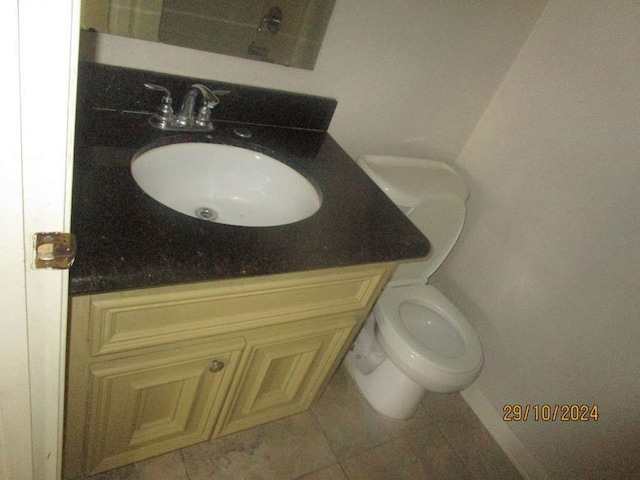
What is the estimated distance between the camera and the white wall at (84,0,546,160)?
3.32ft

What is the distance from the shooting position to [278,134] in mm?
1143

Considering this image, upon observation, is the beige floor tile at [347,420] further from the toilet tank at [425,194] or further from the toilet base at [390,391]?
the toilet tank at [425,194]

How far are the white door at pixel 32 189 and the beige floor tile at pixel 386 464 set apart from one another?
3.27ft

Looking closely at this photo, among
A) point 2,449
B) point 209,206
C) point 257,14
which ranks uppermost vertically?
point 257,14

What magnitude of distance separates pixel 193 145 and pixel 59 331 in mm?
553

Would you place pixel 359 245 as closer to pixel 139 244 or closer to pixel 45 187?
pixel 139 244

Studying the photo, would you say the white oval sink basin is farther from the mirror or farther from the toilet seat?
the toilet seat

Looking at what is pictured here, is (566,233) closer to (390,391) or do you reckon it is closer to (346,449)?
(390,391)

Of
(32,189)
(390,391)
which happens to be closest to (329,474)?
(390,391)

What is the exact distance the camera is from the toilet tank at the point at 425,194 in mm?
1248

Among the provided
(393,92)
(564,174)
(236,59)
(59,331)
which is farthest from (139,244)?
(564,174)

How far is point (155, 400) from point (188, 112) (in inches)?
26.7

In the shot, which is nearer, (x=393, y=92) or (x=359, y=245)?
(x=359, y=245)
